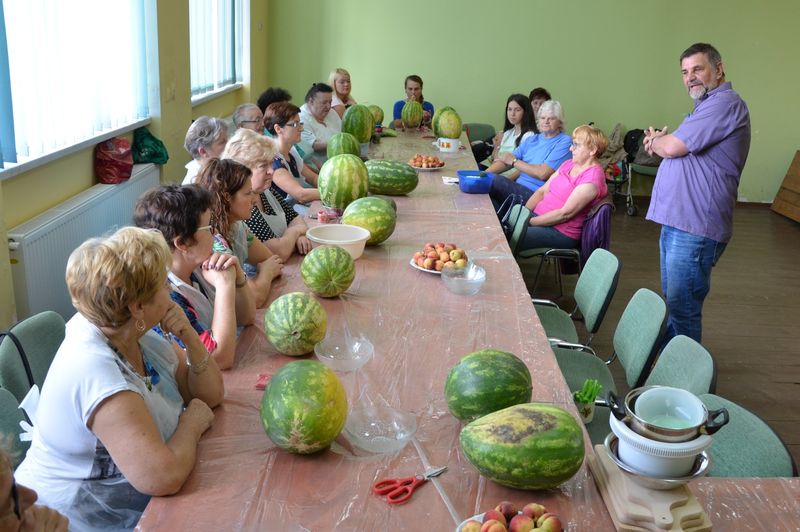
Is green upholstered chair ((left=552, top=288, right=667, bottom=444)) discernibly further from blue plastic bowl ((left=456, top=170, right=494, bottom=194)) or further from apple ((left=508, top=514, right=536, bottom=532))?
blue plastic bowl ((left=456, top=170, right=494, bottom=194))

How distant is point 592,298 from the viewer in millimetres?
3131

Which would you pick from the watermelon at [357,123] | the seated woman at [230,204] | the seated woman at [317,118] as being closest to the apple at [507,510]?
the seated woman at [230,204]

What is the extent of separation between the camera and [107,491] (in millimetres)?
1538

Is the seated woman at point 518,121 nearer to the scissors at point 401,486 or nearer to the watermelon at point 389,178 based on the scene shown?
the watermelon at point 389,178

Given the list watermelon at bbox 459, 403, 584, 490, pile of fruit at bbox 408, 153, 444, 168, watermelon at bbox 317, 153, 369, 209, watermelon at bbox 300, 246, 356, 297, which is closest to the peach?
watermelon at bbox 459, 403, 584, 490

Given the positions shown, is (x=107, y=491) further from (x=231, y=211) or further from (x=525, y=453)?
(x=231, y=211)

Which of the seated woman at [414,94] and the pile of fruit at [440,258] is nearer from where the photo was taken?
the pile of fruit at [440,258]

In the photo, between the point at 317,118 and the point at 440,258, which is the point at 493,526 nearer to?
the point at 440,258

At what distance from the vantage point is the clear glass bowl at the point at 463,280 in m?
2.55

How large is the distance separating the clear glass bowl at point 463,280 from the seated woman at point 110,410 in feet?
3.78

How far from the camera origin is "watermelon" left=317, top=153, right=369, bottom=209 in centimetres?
361

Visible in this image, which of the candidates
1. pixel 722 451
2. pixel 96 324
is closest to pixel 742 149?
pixel 722 451

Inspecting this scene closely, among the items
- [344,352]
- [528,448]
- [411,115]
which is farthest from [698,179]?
[411,115]

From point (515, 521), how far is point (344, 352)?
891mm
